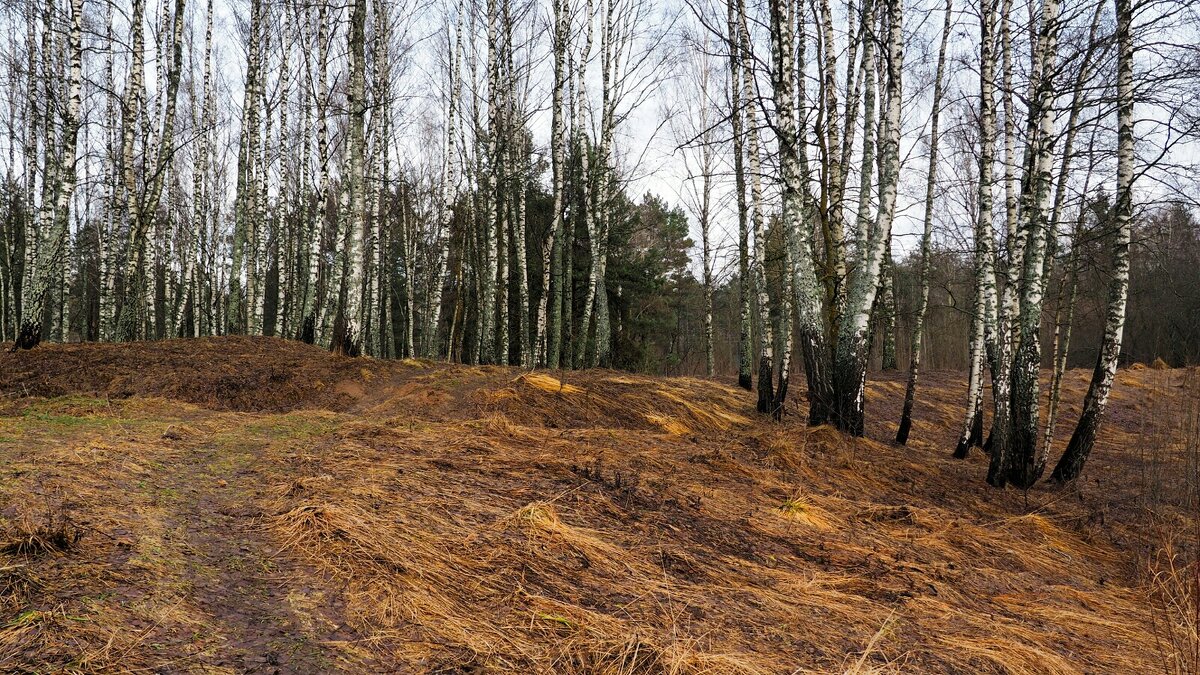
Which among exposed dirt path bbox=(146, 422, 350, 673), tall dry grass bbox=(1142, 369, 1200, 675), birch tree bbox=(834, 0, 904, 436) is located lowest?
tall dry grass bbox=(1142, 369, 1200, 675)

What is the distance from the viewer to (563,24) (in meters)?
13.2

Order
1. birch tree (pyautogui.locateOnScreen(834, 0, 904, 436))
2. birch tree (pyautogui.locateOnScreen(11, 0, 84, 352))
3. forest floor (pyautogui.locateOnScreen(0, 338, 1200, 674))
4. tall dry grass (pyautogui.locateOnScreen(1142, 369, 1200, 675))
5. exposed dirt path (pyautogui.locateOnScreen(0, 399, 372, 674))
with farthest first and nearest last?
birch tree (pyautogui.locateOnScreen(11, 0, 84, 352))
birch tree (pyautogui.locateOnScreen(834, 0, 904, 436))
tall dry grass (pyautogui.locateOnScreen(1142, 369, 1200, 675))
forest floor (pyautogui.locateOnScreen(0, 338, 1200, 674))
exposed dirt path (pyautogui.locateOnScreen(0, 399, 372, 674))

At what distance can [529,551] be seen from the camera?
10.0 feet

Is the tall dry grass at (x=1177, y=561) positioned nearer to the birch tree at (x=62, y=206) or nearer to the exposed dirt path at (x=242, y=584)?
the exposed dirt path at (x=242, y=584)

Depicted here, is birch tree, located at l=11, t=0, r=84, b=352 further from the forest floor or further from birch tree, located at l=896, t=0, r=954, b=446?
birch tree, located at l=896, t=0, r=954, b=446

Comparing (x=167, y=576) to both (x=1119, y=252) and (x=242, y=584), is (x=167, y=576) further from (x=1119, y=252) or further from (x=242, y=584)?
(x=1119, y=252)

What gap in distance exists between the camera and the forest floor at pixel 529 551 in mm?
2162

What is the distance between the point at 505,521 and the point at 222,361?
7375 mm

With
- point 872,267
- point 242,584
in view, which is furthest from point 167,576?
point 872,267

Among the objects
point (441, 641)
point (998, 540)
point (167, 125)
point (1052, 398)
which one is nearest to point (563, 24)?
point (167, 125)

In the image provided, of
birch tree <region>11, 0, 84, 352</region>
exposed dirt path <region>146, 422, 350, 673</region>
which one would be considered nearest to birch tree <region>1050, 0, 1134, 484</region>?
exposed dirt path <region>146, 422, 350, 673</region>

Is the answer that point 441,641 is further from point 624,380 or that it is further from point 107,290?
point 107,290

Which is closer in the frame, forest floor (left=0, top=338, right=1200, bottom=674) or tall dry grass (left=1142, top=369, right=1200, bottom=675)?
forest floor (left=0, top=338, right=1200, bottom=674)

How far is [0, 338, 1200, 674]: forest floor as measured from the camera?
216 cm
